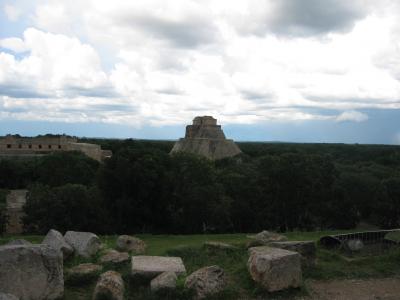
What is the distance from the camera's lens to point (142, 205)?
23.9m

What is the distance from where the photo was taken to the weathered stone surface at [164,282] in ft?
30.5

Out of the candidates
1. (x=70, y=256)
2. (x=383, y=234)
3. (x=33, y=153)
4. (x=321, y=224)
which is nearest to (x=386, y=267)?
(x=383, y=234)

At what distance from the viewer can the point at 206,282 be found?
370 inches

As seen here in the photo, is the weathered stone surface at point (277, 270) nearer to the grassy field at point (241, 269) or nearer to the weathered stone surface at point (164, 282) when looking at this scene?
the grassy field at point (241, 269)

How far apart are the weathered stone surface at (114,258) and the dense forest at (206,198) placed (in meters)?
11.2

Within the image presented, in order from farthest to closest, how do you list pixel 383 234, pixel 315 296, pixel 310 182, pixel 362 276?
pixel 310 182 < pixel 383 234 < pixel 362 276 < pixel 315 296

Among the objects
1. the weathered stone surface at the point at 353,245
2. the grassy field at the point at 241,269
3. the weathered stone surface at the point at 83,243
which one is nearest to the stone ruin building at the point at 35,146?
the weathered stone surface at the point at 83,243

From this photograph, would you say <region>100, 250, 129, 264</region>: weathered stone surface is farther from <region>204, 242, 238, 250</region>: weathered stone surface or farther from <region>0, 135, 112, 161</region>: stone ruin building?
<region>0, 135, 112, 161</region>: stone ruin building

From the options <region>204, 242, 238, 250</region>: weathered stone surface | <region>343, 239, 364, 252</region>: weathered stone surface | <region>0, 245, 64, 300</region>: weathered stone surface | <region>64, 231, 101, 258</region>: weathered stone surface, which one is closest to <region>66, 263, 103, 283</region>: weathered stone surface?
<region>0, 245, 64, 300</region>: weathered stone surface

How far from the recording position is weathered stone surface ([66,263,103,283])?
10133mm

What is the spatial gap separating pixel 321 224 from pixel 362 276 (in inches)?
823

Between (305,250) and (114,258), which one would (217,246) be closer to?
(305,250)

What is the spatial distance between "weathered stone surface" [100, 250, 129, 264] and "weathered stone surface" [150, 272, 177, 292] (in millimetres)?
2046

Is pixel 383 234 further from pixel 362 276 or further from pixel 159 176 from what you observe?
pixel 159 176
